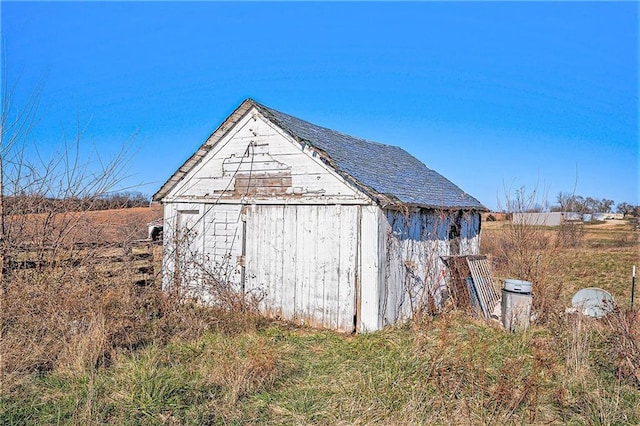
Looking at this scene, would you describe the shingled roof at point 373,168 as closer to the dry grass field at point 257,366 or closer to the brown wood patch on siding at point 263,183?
the brown wood patch on siding at point 263,183

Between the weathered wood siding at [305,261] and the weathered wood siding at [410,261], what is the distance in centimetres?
61

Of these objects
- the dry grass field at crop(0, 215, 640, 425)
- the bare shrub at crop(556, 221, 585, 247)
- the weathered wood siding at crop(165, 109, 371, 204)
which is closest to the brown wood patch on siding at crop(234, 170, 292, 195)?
the weathered wood siding at crop(165, 109, 371, 204)

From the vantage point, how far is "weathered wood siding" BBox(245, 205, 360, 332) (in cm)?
881

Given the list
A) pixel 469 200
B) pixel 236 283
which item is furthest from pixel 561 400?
pixel 469 200

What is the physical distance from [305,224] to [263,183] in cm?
140

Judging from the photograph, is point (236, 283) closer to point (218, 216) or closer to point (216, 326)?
point (218, 216)

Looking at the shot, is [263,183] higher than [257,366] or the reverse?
higher

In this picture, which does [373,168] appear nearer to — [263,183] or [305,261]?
[263,183]

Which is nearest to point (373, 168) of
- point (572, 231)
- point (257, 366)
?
point (257, 366)

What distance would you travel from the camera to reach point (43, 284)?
6.62 meters

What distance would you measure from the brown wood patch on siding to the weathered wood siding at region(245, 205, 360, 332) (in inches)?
13.1

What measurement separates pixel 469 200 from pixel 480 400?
8948 mm

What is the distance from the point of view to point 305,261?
9.30 meters

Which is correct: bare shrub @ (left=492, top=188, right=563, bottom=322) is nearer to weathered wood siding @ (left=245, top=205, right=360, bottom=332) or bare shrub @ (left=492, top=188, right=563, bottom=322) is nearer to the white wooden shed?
the white wooden shed
